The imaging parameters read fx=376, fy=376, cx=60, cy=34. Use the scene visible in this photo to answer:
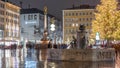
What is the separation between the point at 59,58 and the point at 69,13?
136 metres

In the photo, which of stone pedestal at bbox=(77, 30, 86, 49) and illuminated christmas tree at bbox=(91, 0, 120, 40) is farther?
illuminated christmas tree at bbox=(91, 0, 120, 40)

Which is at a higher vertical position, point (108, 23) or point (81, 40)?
point (108, 23)

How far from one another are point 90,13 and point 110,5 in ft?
330

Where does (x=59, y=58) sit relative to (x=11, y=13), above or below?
below

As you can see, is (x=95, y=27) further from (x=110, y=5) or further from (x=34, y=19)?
(x=34, y=19)

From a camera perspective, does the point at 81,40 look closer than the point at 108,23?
Yes

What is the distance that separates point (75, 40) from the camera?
28.8m

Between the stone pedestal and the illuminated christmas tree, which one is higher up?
the illuminated christmas tree

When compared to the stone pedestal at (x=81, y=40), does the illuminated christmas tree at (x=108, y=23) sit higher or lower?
higher

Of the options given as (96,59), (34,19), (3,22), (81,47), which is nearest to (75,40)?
(81,47)

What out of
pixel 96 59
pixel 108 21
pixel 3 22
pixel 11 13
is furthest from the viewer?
pixel 11 13

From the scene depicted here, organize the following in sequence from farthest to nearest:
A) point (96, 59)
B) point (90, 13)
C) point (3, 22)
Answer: point (90, 13), point (3, 22), point (96, 59)

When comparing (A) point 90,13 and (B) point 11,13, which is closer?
(B) point 11,13

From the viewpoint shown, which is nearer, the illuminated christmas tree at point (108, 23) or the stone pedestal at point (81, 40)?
the stone pedestal at point (81, 40)
